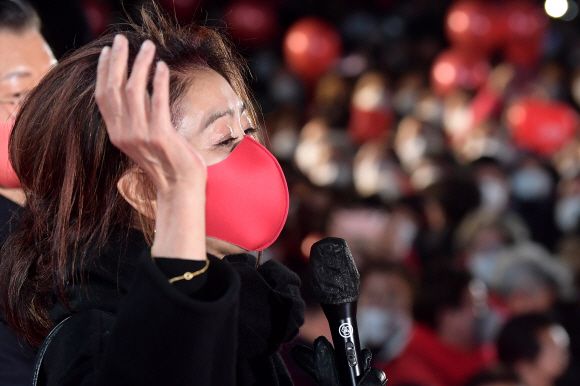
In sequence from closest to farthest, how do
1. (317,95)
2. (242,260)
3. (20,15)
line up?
1. (242,260)
2. (20,15)
3. (317,95)

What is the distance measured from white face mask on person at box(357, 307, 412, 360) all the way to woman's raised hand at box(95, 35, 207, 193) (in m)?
2.09

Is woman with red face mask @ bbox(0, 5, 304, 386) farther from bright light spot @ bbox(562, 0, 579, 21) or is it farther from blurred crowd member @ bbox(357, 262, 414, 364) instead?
bright light spot @ bbox(562, 0, 579, 21)

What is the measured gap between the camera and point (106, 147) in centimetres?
106

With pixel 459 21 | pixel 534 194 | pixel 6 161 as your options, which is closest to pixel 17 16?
pixel 6 161

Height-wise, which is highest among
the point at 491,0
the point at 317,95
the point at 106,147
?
the point at 106,147

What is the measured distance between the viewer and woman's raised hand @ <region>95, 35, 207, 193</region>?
784 millimetres

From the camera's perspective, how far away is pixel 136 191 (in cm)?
109

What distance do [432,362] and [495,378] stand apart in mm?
392

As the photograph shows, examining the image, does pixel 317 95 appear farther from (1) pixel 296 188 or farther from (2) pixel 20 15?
(2) pixel 20 15

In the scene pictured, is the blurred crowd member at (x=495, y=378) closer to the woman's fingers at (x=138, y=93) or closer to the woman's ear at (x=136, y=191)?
the woman's ear at (x=136, y=191)

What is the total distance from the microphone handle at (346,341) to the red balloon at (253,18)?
4.81 meters

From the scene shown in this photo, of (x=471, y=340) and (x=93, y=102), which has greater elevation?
(x=93, y=102)

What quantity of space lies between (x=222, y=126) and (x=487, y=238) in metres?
3.00

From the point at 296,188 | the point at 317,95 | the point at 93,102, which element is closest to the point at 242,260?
the point at 93,102
